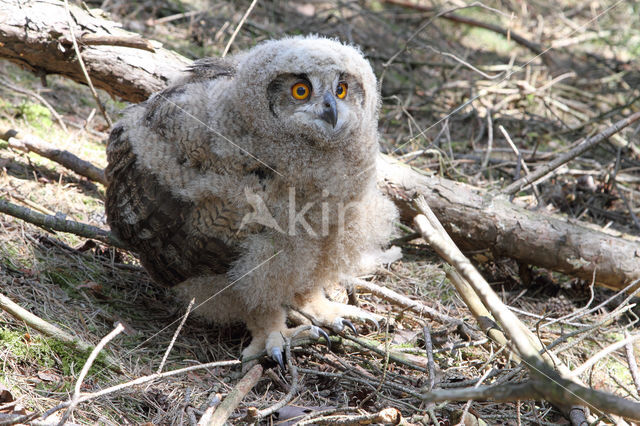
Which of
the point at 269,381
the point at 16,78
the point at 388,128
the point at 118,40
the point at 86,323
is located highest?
the point at 118,40

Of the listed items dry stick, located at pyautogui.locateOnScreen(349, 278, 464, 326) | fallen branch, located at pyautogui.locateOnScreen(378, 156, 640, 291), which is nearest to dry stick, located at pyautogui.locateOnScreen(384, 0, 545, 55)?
fallen branch, located at pyautogui.locateOnScreen(378, 156, 640, 291)

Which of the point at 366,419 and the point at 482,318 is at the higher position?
the point at 482,318

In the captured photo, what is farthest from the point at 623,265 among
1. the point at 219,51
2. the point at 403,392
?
the point at 219,51

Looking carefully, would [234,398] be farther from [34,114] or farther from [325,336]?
[34,114]

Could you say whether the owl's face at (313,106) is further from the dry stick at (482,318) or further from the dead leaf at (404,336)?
the dead leaf at (404,336)

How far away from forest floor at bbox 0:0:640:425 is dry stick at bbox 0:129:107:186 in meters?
0.16

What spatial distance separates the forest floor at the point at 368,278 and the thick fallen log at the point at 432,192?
257 millimetres

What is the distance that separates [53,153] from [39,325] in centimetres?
220

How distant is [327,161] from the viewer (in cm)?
320

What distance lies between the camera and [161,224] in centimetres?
340

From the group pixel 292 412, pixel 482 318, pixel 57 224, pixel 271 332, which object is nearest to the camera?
pixel 292 412

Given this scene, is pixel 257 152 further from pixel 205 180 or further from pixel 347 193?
pixel 347 193

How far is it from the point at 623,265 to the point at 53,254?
4117mm

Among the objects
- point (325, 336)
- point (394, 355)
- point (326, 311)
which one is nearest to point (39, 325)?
point (325, 336)
